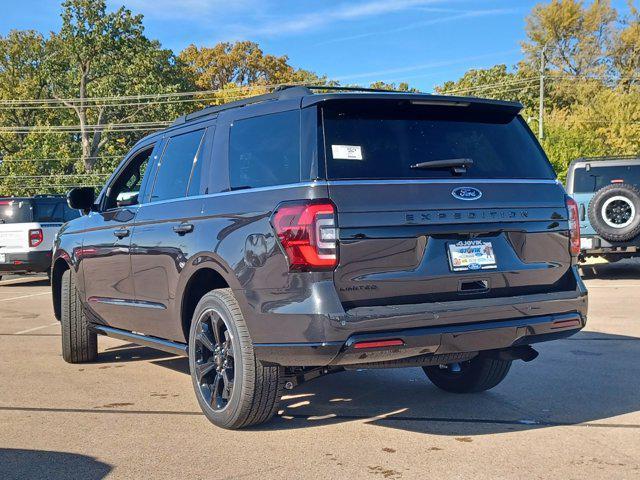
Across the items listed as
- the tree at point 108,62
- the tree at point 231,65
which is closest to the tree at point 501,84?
the tree at point 231,65

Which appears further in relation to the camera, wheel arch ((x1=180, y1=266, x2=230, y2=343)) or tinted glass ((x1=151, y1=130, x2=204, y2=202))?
tinted glass ((x1=151, y1=130, x2=204, y2=202))

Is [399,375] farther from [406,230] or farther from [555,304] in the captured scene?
[406,230]

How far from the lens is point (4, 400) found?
6.06m

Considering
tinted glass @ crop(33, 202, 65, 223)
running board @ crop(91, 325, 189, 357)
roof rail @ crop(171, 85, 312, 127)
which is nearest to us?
roof rail @ crop(171, 85, 312, 127)

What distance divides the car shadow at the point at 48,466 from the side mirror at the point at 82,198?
2.88 m

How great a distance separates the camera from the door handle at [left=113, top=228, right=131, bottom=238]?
20.6 feet

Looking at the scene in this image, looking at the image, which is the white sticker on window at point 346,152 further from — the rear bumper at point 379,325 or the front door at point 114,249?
the front door at point 114,249

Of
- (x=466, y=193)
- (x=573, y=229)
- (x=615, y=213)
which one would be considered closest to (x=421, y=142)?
(x=466, y=193)

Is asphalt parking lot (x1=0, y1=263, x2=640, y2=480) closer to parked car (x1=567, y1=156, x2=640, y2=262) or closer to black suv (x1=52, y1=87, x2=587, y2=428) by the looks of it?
black suv (x1=52, y1=87, x2=587, y2=428)

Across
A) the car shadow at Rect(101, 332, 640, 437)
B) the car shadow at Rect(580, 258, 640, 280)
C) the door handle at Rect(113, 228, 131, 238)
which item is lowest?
the car shadow at Rect(580, 258, 640, 280)

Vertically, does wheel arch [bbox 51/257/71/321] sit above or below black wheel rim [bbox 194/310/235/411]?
above

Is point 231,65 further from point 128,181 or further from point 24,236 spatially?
point 128,181

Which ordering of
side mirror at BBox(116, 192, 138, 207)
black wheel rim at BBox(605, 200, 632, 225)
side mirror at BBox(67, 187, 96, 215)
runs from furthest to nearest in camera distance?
black wheel rim at BBox(605, 200, 632, 225) < side mirror at BBox(67, 187, 96, 215) < side mirror at BBox(116, 192, 138, 207)

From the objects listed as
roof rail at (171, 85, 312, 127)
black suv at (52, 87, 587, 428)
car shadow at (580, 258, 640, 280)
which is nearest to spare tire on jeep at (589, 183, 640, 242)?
car shadow at (580, 258, 640, 280)
